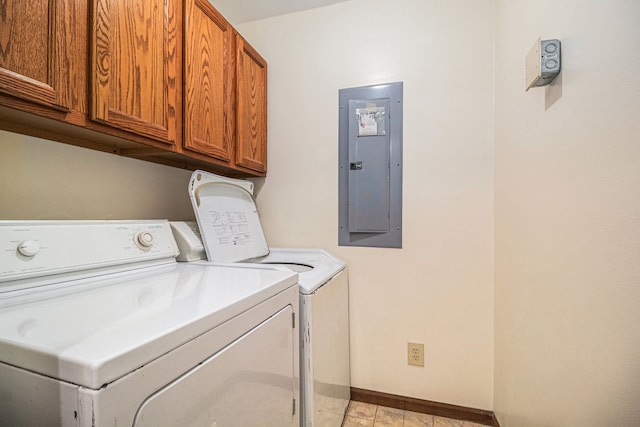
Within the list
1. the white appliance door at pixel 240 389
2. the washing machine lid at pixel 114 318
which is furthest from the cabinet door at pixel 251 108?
the white appliance door at pixel 240 389

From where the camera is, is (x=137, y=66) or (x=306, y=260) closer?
(x=137, y=66)

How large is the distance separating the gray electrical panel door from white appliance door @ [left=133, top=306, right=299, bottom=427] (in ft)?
3.06

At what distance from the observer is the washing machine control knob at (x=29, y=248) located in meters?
0.79

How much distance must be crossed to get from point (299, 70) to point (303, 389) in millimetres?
1876

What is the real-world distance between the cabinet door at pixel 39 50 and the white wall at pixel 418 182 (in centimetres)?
124

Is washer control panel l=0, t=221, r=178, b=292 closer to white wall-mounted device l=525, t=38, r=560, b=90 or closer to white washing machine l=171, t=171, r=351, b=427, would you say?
white washing machine l=171, t=171, r=351, b=427

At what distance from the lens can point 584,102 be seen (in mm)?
791

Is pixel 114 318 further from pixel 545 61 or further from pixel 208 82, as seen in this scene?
pixel 545 61

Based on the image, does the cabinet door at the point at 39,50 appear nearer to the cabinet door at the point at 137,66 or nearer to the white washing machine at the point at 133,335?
the cabinet door at the point at 137,66

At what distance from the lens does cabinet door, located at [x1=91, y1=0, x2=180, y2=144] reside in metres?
0.92

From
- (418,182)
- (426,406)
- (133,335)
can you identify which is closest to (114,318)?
(133,335)

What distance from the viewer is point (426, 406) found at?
1652 millimetres

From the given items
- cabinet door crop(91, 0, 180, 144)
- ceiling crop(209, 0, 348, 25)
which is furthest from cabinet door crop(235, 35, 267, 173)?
cabinet door crop(91, 0, 180, 144)

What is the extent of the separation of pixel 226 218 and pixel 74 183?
2.22ft
